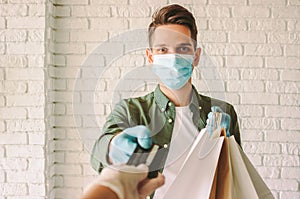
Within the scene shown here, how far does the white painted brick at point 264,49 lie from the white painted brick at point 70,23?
2.27ft

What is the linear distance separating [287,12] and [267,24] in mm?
97

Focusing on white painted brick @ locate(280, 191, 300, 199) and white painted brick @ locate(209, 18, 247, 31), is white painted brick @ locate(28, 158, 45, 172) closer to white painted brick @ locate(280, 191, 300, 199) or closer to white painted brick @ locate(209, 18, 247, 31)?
white painted brick @ locate(209, 18, 247, 31)

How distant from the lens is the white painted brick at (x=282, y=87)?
69.3 inches

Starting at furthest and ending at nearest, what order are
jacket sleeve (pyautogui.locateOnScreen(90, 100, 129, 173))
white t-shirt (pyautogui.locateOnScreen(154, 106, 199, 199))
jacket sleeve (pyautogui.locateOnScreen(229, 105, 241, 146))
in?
1. jacket sleeve (pyautogui.locateOnScreen(229, 105, 241, 146))
2. white t-shirt (pyautogui.locateOnScreen(154, 106, 199, 199))
3. jacket sleeve (pyautogui.locateOnScreen(90, 100, 129, 173))

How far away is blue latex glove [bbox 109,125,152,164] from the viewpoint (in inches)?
20.8

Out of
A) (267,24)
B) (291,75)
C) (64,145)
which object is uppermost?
(267,24)

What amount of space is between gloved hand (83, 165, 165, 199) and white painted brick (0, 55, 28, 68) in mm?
1279

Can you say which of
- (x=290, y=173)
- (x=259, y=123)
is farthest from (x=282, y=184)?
(x=259, y=123)

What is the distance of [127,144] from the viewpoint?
21.1 inches

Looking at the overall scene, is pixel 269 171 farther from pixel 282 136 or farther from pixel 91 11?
pixel 91 11

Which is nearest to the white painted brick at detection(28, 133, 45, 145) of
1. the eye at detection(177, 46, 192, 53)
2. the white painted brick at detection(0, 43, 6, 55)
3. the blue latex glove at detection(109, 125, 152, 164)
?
the white painted brick at detection(0, 43, 6, 55)

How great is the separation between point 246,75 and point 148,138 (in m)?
1.29

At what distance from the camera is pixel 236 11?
176 cm

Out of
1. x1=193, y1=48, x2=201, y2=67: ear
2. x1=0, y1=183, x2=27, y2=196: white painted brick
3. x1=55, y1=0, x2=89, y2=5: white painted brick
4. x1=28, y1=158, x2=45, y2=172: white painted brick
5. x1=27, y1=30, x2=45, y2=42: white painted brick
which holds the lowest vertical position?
x1=0, y1=183, x2=27, y2=196: white painted brick
